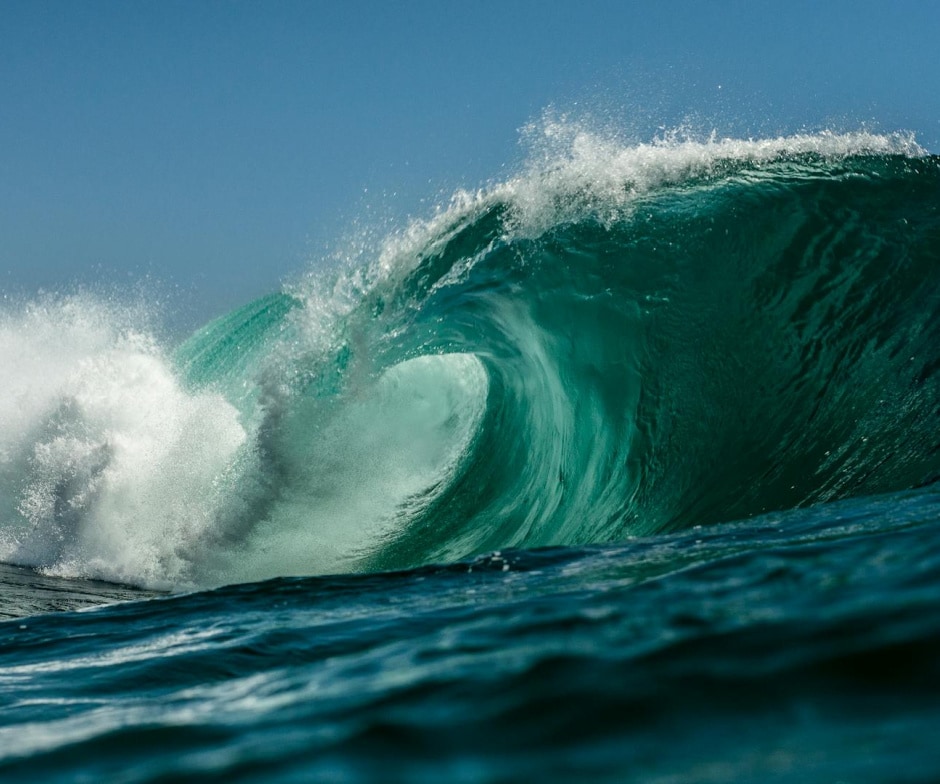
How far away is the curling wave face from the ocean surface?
0.03 meters

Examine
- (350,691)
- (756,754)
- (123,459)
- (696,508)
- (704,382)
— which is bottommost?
(756,754)

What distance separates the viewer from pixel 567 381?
9.40 metres

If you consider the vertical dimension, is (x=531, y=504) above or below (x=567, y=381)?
below

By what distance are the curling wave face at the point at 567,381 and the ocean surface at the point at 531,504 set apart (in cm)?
Answer: 3

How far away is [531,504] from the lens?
9133 mm

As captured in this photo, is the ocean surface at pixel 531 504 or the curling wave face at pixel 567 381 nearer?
the ocean surface at pixel 531 504

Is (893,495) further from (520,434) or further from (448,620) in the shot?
(520,434)

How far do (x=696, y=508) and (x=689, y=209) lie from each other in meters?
3.16

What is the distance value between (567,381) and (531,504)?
4.04 feet

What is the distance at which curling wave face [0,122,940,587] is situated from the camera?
7930 millimetres

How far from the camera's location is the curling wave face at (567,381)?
7930 mm

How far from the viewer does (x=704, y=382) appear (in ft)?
27.6

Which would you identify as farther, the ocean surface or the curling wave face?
the curling wave face

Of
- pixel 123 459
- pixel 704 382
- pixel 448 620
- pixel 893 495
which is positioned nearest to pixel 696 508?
pixel 704 382
